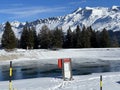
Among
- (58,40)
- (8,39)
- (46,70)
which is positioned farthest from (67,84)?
(58,40)

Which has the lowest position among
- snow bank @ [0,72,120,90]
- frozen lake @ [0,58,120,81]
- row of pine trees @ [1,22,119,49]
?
frozen lake @ [0,58,120,81]

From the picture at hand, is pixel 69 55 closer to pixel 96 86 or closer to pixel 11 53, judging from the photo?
pixel 11 53

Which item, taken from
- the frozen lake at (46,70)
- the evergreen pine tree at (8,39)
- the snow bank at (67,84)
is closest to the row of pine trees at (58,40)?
the evergreen pine tree at (8,39)

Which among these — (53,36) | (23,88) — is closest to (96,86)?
(23,88)

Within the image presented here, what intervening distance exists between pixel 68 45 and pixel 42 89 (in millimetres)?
97103

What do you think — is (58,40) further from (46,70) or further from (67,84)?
(67,84)

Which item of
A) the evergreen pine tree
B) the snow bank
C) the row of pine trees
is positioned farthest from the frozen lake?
the row of pine trees

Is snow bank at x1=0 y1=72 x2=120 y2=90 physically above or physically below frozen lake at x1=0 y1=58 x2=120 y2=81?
above

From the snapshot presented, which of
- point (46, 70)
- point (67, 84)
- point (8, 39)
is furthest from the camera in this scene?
point (8, 39)

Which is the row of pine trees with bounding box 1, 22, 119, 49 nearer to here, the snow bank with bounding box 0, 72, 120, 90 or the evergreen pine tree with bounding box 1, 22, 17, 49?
the evergreen pine tree with bounding box 1, 22, 17, 49

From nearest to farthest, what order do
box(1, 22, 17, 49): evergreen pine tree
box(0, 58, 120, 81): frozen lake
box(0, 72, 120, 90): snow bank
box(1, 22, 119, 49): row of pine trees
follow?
box(0, 72, 120, 90): snow bank < box(0, 58, 120, 81): frozen lake < box(1, 22, 17, 49): evergreen pine tree < box(1, 22, 119, 49): row of pine trees


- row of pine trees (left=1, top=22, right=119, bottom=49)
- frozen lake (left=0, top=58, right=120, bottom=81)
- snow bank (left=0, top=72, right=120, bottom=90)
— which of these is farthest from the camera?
row of pine trees (left=1, top=22, right=119, bottom=49)

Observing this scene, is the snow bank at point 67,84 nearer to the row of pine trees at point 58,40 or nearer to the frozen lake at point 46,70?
the frozen lake at point 46,70

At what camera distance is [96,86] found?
2317 centimetres
